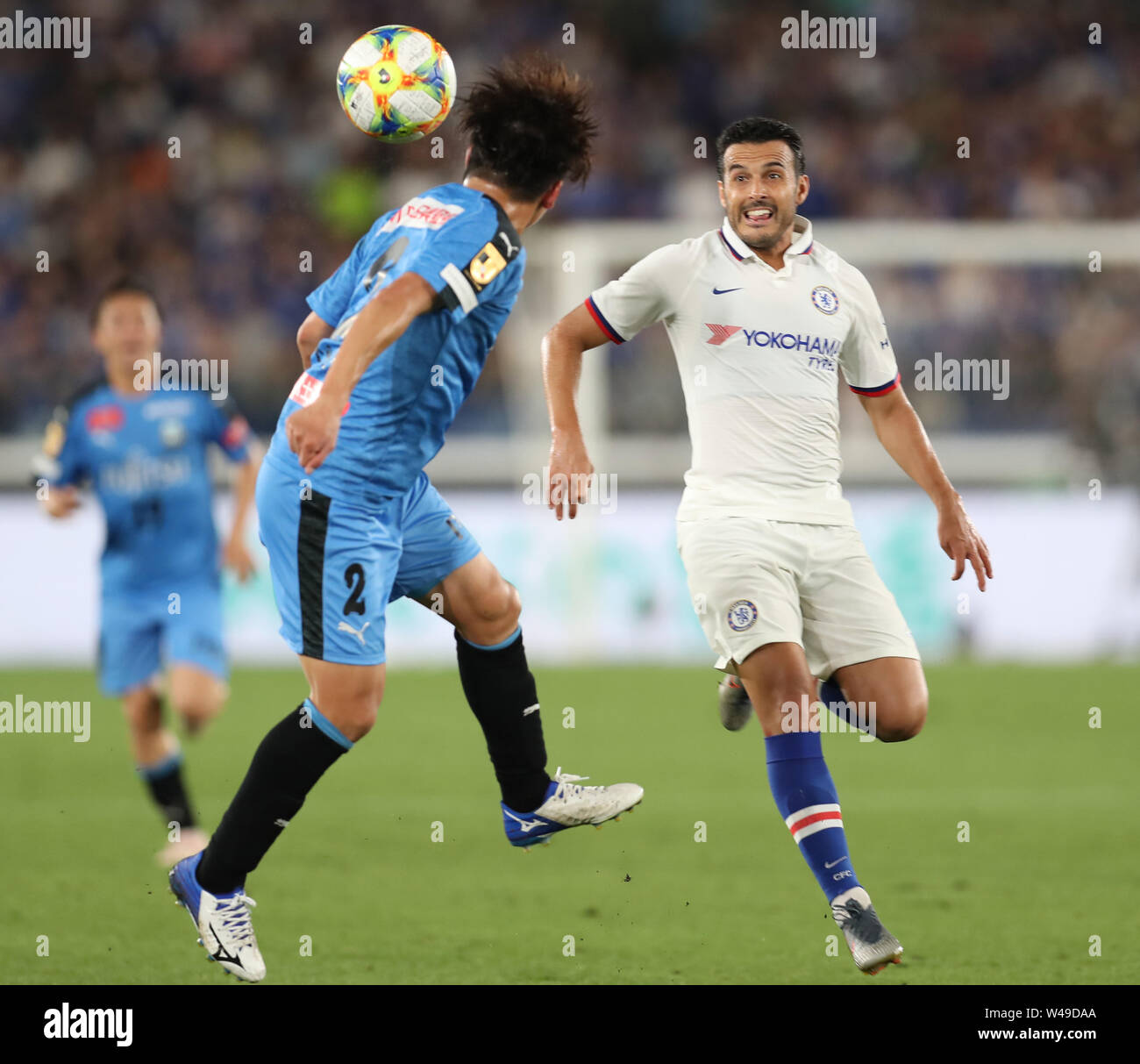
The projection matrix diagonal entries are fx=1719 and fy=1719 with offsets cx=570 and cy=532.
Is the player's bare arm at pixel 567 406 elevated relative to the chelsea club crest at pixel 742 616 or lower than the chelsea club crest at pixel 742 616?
elevated

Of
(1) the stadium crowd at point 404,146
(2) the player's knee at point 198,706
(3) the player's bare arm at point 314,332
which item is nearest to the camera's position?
(3) the player's bare arm at point 314,332

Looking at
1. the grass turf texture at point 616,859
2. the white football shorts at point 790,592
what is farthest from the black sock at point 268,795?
the white football shorts at point 790,592

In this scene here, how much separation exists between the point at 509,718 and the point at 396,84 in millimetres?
1851

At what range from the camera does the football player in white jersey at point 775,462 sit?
480cm

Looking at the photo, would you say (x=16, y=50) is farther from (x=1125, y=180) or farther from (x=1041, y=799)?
(x=1041, y=799)

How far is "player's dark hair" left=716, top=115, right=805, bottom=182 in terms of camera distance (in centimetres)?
491

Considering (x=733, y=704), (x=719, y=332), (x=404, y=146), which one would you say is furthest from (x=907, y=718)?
(x=404, y=146)

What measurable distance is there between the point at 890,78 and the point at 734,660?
14.8 m

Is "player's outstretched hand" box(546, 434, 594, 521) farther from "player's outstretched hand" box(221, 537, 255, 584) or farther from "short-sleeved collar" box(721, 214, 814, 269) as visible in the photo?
"player's outstretched hand" box(221, 537, 255, 584)

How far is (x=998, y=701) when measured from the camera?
11109 millimetres

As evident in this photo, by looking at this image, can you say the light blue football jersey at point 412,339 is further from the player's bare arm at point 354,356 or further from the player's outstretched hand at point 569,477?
the player's outstretched hand at point 569,477

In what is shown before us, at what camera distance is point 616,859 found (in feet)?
22.4

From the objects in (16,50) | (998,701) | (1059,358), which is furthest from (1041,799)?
(16,50)

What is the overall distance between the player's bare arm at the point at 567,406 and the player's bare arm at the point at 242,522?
7.89ft
